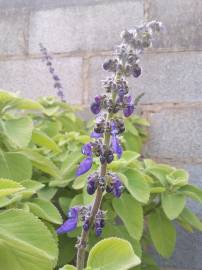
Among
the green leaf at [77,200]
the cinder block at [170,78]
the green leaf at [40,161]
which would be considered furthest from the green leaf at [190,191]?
the cinder block at [170,78]

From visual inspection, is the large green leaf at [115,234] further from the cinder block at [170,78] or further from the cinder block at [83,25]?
the cinder block at [83,25]

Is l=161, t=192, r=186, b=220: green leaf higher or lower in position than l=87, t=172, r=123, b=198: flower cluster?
lower

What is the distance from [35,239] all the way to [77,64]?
2.02 m

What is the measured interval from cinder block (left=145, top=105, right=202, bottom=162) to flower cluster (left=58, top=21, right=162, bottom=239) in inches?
64.6

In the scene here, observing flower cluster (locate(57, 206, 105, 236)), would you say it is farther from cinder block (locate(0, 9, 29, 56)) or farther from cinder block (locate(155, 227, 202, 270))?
cinder block (locate(0, 9, 29, 56))

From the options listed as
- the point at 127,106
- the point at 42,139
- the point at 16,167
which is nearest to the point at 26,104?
the point at 42,139

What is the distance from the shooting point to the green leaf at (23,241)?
3.78 feet

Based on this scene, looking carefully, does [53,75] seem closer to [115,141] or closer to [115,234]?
[115,234]

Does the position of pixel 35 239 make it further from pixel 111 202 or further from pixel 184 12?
pixel 184 12

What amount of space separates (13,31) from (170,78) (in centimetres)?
100

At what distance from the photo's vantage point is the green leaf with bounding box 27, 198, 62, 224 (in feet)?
5.40

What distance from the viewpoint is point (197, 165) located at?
275 centimetres

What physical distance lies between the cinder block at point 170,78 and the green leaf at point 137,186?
98cm

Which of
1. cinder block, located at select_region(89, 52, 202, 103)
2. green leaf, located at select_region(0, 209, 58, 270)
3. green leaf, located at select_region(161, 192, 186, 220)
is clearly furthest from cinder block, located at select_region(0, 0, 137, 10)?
green leaf, located at select_region(0, 209, 58, 270)
